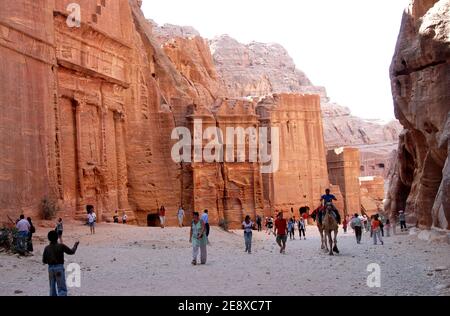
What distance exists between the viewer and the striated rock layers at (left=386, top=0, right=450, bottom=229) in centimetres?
1767

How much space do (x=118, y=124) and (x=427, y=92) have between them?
18.3 meters

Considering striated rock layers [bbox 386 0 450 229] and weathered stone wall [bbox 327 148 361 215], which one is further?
weathered stone wall [bbox 327 148 361 215]

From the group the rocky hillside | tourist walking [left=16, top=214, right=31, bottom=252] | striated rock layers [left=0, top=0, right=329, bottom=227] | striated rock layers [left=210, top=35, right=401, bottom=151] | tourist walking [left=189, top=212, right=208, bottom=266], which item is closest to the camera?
tourist walking [left=189, top=212, right=208, bottom=266]

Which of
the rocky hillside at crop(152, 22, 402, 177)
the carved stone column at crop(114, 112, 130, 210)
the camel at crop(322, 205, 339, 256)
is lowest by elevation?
the camel at crop(322, 205, 339, 256)

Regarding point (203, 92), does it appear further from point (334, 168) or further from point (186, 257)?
point (186, 257)

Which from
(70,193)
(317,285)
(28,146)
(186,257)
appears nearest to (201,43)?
(70,193)

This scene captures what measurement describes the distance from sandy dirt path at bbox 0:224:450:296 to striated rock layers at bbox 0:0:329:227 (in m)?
5.64

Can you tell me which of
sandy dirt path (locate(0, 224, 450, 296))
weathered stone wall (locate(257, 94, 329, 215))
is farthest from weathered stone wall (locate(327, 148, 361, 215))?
sandy dirt path (locate(0, 224, 450, 296))

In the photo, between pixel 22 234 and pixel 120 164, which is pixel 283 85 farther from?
pixel 22 234

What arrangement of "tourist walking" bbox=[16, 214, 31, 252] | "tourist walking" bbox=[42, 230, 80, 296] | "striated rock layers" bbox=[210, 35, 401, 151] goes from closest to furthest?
"tourist walking" bbox=[42, 230, 80, 296]
"tourist walking" bbox=[16, 214, 31, 252]
"striated rock layers" bbox=[210, 35, 401, 151]

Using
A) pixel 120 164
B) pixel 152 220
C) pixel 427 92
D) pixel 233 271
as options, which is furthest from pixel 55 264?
pixel 152 220

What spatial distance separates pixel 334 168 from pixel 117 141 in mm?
→ 24101

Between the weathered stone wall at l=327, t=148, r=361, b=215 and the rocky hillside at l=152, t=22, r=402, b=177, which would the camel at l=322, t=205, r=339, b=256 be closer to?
the weathered stone wall at l=327, t=148, r=361, b=215
